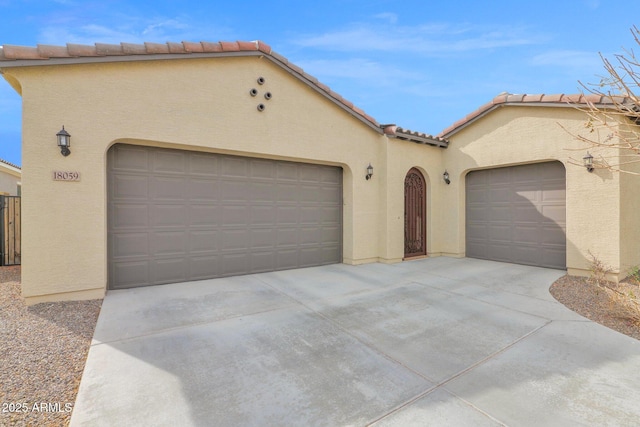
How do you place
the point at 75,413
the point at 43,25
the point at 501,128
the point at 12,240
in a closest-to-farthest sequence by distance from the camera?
1. the point at 75,413
2. the point at 43,25
3. the point at 12,240
4. the point at 501,128

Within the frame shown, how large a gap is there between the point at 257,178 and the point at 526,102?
23.7ft

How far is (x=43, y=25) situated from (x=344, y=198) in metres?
7.43

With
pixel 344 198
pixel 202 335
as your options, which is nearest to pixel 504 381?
pixel 202 335

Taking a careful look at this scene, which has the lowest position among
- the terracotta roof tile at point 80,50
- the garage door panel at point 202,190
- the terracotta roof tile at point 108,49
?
the garage door panel at point 202,190

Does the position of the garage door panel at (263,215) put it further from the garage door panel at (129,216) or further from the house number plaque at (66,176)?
the house number plaque at (66,176)

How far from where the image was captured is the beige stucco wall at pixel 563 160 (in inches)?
252

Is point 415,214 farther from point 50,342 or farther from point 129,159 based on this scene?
point 50,342

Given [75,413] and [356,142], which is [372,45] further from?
[75,413]

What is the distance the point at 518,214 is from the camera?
26.6 feet

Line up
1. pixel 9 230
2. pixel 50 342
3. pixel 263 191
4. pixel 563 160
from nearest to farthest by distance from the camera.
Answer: pixel 50 342 < pixel 563 160 < pixel 263 191 < pixel 9 230

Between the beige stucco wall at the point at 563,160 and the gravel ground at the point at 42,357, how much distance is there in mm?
8436


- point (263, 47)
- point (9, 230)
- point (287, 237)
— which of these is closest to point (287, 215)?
point (287, 237)

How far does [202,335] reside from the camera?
3.63m

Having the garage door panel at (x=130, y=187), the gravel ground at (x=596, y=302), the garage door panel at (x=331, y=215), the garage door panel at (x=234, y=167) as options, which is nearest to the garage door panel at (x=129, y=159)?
the garage door panel at (x=130, y=187)
